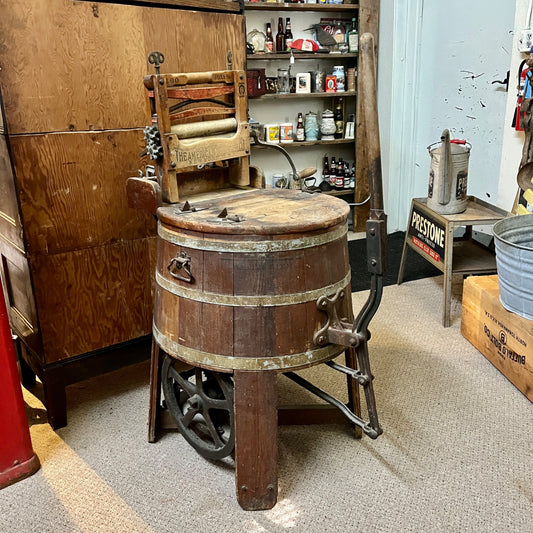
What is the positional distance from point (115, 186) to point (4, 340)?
26.1 inches

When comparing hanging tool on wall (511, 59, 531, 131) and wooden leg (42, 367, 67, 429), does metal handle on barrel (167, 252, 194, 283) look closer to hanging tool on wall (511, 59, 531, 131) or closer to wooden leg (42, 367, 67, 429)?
wooden leg (42, 367, 67, 429)

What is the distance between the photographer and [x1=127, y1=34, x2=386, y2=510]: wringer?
148 cm

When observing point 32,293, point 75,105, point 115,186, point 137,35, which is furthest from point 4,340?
point 137,35

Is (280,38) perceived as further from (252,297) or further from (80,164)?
(252,297)

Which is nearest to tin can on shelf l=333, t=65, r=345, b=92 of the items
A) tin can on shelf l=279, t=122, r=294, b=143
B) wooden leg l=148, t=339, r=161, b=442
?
tin can on shelf l=279, t=122, r=294, b=143

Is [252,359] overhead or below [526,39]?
below

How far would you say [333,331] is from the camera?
1563mm

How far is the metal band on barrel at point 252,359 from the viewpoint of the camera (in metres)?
1.54

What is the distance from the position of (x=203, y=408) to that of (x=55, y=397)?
628 mm

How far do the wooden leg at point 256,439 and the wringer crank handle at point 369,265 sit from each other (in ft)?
0.67

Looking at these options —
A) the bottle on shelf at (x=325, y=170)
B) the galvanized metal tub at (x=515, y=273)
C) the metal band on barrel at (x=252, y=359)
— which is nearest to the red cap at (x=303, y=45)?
the bottle on shelf at (x=325, y=170)

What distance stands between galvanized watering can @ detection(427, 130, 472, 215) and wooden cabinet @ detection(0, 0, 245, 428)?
1156mm

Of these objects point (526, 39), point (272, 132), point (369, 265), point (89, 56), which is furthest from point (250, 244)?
point (272, 132)

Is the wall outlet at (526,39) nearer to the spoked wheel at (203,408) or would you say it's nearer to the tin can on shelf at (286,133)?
the tin can on shelf at (286,133)
